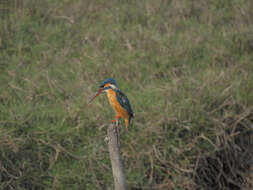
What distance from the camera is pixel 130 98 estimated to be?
3805mm

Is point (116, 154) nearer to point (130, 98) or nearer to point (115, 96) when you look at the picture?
point (115, 96)

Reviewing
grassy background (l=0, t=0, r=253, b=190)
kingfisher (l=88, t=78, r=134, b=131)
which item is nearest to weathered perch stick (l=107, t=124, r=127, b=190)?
kingfisher (l=88, t=78, r=134, b=131)

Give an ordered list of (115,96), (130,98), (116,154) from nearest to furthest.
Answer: (116,154)
(115,96)
(130,98)

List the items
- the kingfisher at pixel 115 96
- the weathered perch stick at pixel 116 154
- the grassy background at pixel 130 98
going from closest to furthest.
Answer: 1. the weathered perch stick at pixel 116 154
2. the kingfisher at pixel 115 96
3. the grassy background at pixel 130 98

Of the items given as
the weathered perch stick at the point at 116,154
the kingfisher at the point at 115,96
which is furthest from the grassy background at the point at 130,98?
the weathered perch stick at the point at 116,154

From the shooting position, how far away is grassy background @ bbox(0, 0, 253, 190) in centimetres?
332

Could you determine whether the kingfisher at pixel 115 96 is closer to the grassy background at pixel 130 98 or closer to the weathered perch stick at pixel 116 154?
the weathered perch stick at pixel 116 154

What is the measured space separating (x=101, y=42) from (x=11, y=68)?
122 cm

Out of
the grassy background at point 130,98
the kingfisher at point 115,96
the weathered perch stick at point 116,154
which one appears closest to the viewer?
the weathered perch stick at point 116,154

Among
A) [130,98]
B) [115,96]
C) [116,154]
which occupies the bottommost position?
[116,154]

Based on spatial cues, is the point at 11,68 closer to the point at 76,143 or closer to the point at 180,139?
the point at 76,143

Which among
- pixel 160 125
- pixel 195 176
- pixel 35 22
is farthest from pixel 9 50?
pixel 195 176

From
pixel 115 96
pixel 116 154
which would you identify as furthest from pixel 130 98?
pixel 116 154

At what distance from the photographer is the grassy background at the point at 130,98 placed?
3.32 m
